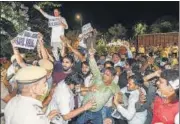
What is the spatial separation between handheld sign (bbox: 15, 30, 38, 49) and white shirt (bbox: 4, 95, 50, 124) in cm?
402

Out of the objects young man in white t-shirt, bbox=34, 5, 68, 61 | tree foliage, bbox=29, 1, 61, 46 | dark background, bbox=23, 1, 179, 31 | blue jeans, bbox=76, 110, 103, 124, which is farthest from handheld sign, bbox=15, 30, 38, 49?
dark background, bbox=23, 1, 179, 31

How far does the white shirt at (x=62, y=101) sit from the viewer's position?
5.57 m

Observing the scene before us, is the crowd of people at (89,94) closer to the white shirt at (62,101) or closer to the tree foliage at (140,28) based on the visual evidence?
the white shirt at (62,101)

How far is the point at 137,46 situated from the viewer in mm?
12250

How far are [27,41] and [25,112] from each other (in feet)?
14.0

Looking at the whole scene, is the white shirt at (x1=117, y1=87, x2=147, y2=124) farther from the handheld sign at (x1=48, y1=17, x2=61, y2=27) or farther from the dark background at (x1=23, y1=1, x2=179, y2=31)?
the dark background at (x1=23, y1=1, x2=179, y2=31)

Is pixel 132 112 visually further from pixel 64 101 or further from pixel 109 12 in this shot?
pixel 109 12

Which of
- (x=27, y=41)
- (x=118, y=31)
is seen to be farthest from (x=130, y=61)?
(x=118, y=31)

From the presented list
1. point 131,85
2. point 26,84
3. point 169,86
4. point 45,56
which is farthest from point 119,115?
point 26,84

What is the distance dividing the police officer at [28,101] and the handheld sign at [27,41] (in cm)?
396

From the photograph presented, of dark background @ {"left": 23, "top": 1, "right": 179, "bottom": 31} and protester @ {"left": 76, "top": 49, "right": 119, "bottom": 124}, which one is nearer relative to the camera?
protester @ {"left": 76, "top": 49, "right": 119, "bottom": 124}

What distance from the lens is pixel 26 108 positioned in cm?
352

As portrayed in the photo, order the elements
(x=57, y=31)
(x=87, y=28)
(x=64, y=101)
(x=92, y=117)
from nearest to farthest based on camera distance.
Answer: (x=64, y=101) → (x=92, y=117) → (x=87, y=28) → (x=57, y=31)

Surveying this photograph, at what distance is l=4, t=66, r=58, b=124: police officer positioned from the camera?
11.5ft
